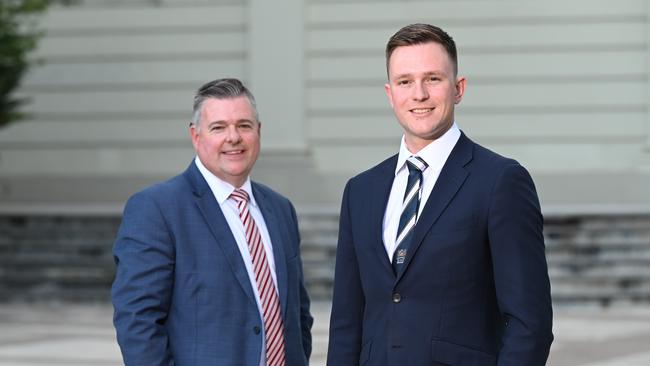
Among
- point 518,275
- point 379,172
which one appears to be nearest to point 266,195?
point 379,172

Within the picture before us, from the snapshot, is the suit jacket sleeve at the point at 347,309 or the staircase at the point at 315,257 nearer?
the suit jacket sleeve at the point at 347,309

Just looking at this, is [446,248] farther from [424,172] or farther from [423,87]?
[423,87]

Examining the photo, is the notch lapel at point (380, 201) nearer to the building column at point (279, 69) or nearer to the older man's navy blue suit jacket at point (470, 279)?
the older man's navy blue suit jacket at point (470, 279)

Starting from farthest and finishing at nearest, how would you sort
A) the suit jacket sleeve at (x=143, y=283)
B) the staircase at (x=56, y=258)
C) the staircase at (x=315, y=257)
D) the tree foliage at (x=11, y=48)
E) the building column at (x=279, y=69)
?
the building column at (x=279, y=69), the staircase at (x=56, y=258), the staircase at (x=315, y=257), the tree foliage at (x=11, y=48), the suit jacket sleeve at (x=143, y=283)

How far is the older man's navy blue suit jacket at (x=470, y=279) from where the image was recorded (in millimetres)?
3443

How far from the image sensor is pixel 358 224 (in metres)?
3.72

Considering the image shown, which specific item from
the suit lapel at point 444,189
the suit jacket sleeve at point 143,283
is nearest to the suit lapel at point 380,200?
the suit lapel at point 444,189

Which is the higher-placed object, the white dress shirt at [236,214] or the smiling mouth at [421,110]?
the smiling mouth at [421,110]

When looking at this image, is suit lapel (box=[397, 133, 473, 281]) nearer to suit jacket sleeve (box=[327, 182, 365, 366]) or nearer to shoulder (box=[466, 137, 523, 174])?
shoulder (box=[466, 137, 523, 174])

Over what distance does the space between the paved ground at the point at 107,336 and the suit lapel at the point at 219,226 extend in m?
6.14

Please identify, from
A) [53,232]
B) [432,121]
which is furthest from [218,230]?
[53,232]

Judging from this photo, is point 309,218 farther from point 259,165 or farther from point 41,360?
point 41,360

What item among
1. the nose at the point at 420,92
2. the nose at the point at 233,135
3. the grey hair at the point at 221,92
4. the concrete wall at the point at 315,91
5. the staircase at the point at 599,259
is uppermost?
the concrete wall at the point at 315,91

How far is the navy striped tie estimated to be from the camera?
11.7ft
